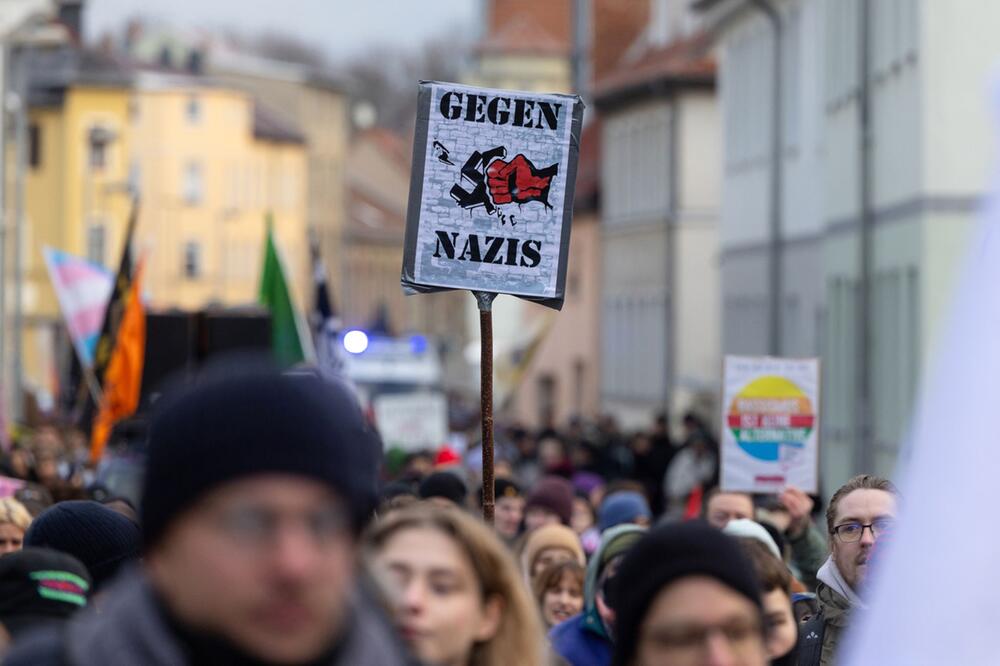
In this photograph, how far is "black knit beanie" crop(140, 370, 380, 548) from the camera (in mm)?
3064

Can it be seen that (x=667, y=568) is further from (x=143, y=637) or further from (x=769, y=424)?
(x=769, y=424)

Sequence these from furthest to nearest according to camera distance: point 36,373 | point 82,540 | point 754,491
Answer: point 36,373, point 754,491, point 82,540

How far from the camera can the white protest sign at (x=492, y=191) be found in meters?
7.66

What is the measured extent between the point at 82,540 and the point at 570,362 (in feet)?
179

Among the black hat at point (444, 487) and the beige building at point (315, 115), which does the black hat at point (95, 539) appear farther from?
the beige building at point (315, 115)

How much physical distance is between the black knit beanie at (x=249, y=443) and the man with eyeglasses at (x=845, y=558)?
358 cm

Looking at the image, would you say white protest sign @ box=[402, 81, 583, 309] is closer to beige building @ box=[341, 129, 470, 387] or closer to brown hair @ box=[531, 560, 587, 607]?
brown hair @ box=[531, 560, 587, 607]

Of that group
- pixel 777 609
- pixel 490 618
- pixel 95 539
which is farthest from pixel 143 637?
pixel 95 539

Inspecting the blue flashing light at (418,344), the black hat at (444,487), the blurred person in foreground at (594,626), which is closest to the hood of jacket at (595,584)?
the blurred person in foreground at (594,626)

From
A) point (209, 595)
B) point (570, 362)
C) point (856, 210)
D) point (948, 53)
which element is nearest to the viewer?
point (209, 595)

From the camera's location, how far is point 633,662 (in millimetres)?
4098

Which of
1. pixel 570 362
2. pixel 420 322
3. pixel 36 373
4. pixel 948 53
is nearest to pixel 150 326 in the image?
pixel 948 53

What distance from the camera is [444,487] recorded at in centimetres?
1048

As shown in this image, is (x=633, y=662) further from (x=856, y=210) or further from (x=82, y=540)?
(x=856, y=210)
